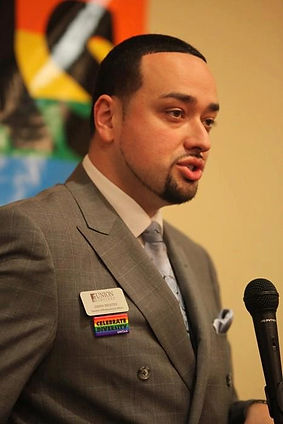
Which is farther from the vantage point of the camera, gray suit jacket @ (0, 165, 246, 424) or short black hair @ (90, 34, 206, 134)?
short black hair @ (90, 34, 206, 134)

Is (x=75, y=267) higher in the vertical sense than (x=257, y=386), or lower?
higher

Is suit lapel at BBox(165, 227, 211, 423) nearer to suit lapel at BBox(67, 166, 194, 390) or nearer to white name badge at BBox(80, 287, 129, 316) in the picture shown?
suit lapel at BBox(67, 166, 194, 390)

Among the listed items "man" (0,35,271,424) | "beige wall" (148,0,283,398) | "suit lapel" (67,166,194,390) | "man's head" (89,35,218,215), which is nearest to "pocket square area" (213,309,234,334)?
"man" (0,35,271,424)

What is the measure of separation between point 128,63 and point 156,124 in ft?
0.61

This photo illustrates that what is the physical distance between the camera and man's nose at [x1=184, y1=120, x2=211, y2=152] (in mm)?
1396

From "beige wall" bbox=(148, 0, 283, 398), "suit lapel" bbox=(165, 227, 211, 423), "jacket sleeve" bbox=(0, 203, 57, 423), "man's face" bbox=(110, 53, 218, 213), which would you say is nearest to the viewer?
"jacket sleeve" bbox=(0, 203, 57, 423)

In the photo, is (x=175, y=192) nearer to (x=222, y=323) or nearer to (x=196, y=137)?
(x=196, y=137)

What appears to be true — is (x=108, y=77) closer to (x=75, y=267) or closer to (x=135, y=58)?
(x=135, y=58)

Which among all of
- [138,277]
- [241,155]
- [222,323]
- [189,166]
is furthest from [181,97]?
[241,155]

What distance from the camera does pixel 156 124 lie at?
1.40 meters

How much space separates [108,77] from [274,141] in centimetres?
82

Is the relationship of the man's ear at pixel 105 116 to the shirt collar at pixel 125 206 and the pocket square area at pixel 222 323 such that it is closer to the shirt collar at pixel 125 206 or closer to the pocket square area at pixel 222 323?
the shirt collar at pixel 125 206

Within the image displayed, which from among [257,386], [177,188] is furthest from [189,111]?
[257,386]

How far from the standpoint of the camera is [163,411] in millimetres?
1238
